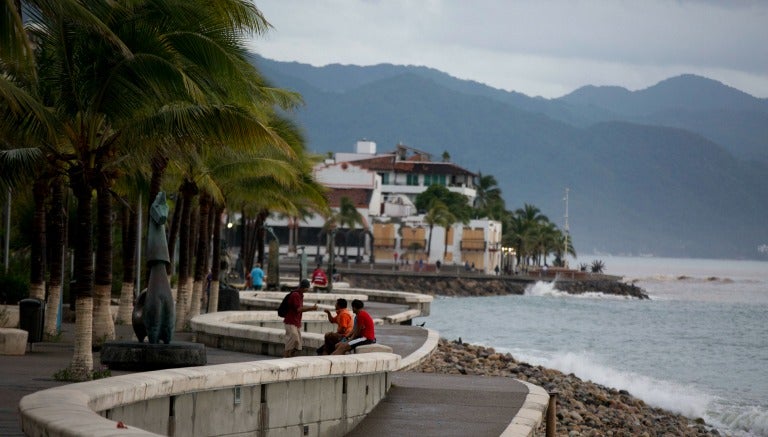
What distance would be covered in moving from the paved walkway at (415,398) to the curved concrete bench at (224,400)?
0.51 m

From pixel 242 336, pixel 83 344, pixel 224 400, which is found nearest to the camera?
pixel 224 400

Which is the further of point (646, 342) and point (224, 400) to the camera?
point (646, 342)

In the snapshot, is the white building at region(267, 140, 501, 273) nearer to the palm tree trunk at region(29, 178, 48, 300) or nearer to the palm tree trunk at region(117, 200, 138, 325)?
the palm tree trunk at region(117, 200, 138, 325)

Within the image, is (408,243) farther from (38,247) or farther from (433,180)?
(38,247)

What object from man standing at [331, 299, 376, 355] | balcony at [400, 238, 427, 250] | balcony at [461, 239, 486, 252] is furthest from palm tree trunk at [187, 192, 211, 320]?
balcony at [461, 239, 486, 252]

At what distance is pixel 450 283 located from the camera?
11781 cm

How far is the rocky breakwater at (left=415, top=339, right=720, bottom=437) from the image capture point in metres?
25.0

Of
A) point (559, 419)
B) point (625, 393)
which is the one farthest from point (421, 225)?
point (559, 419)

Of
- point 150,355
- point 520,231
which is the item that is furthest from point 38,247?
point 520,231

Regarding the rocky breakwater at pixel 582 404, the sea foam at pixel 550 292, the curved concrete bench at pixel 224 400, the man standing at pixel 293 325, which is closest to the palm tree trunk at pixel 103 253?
the man standing at pixel 293 325

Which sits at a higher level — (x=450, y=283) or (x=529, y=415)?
(x=450, y=283)

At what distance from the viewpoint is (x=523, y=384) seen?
812 inches

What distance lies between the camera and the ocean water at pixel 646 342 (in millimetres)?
38312

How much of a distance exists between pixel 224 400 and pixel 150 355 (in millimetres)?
3529
